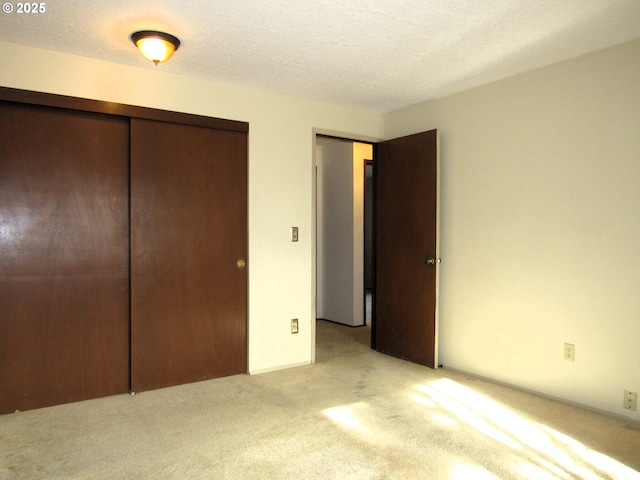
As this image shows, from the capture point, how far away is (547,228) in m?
3.14

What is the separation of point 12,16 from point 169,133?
1.15 m

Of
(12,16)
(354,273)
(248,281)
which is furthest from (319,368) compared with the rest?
(12,16)

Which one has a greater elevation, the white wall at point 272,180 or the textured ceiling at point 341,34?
the textured ceiling at point 341,34

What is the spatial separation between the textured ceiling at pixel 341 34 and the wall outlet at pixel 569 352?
6.42ft

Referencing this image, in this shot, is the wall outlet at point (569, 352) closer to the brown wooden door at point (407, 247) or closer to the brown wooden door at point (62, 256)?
the brown wooden door at point (407, 247)

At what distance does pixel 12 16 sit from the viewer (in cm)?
242

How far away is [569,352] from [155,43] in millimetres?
3325

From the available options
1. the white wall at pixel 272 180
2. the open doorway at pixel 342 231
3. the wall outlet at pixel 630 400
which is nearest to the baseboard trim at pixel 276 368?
the white wall at pixel 272 180

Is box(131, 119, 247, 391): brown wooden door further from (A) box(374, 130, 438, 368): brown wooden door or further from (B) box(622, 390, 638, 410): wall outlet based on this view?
(B) box(622, 390, 638, 410): wall outlet

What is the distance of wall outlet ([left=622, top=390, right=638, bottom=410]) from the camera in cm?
269

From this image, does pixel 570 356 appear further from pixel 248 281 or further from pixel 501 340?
pixel 248 281

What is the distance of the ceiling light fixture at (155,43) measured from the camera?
2.59m

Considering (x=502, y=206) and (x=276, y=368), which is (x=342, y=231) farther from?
(x=502, y=206)

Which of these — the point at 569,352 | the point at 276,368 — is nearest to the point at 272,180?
the point at 276,368
